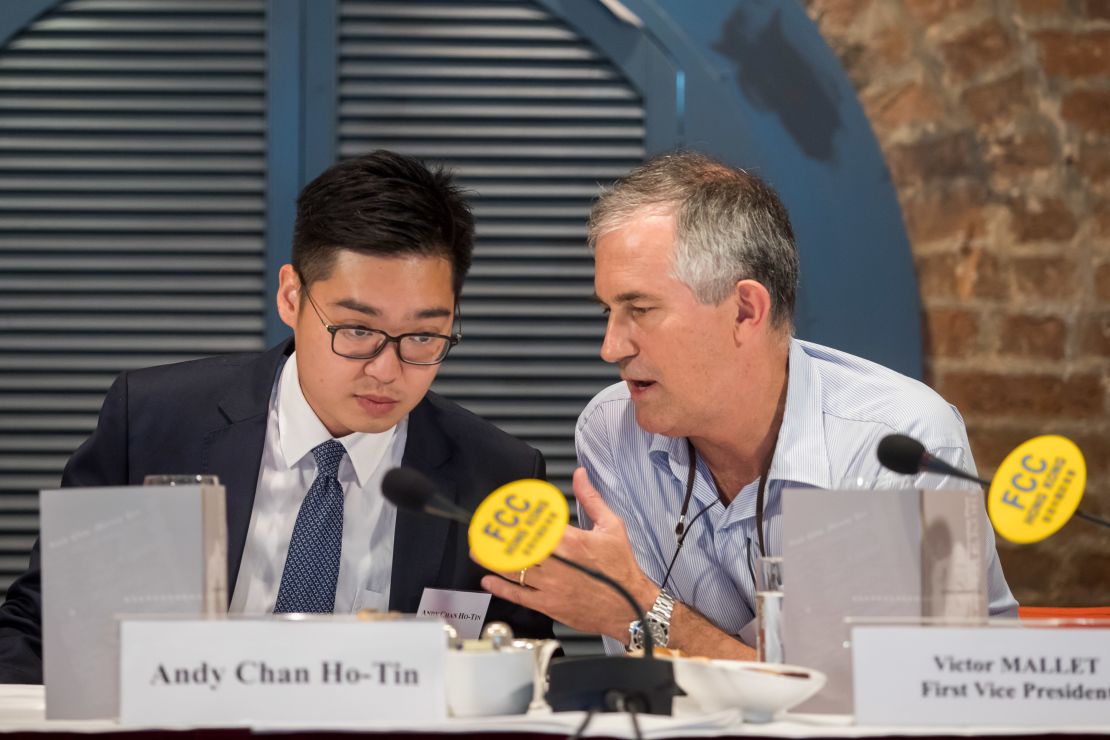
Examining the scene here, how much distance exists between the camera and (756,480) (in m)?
1.90

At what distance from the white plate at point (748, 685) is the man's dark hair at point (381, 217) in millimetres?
917

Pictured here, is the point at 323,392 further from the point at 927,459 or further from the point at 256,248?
the point at 927,459

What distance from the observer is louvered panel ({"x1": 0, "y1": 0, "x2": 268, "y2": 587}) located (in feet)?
8.13

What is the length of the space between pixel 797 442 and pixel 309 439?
2.45 ft

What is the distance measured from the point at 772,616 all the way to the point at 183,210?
1.71 metres

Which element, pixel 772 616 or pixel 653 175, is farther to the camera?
pixel 653 175

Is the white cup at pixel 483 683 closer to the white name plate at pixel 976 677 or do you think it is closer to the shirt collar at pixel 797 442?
the white name plate at pixel 976 677

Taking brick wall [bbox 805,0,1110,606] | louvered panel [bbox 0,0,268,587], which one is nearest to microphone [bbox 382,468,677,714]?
louvered panel [bbox 0,0,268,587]

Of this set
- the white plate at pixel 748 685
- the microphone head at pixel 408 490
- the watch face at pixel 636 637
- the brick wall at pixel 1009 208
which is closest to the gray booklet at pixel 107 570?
the microphone head at pixel 408 490

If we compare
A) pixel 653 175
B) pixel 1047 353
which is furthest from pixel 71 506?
pixel 1047 353

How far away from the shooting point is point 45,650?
1112 millimetres

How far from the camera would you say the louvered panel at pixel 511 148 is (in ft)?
8.29

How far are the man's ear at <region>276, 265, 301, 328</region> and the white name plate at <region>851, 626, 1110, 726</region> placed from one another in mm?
1166

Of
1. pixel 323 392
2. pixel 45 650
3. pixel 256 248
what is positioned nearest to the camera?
pixel 45 650
